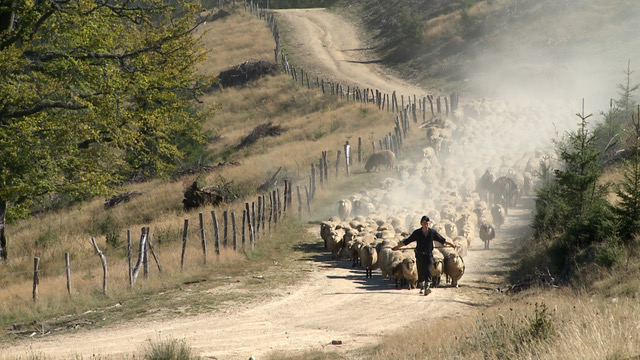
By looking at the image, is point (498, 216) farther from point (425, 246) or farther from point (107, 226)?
point (107, 226)

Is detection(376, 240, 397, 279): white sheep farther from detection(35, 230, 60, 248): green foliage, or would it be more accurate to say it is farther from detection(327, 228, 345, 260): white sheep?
detection(35, 230, 60, 248): green foliage

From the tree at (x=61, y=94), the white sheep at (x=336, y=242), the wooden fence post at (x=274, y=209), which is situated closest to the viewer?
the tree at (x=61, y=94)

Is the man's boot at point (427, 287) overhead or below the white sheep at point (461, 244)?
below

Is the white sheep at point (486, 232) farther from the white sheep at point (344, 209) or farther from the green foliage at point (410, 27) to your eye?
the green foliage at point (410, 27)

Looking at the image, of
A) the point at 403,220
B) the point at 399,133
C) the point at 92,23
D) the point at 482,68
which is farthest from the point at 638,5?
the point at 92,23

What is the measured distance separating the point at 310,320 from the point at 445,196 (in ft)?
46.5

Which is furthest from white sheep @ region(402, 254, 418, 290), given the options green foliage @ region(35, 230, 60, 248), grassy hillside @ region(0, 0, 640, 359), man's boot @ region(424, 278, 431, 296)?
green foliage @ region(35, 230, 60, 248)

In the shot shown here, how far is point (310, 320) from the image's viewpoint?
15.7 m

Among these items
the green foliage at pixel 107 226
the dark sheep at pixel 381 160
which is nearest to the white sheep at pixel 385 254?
the green foliage at pixel 107 226

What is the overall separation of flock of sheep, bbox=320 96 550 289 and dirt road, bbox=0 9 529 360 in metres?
0.69

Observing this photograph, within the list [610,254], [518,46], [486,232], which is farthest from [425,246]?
[518,46]

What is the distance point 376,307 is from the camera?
54.4 ft

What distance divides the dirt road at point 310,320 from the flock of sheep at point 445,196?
694 mm

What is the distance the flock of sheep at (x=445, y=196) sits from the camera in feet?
66.1
